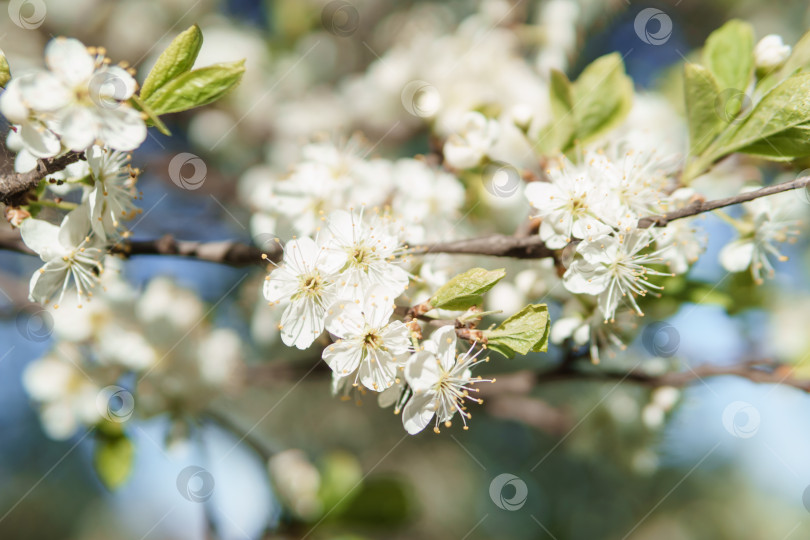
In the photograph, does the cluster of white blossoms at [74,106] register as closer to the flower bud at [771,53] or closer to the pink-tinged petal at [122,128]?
the pink-tinged petal at [122,128]

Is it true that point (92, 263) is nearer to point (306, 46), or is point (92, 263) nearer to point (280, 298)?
point (280, 298)

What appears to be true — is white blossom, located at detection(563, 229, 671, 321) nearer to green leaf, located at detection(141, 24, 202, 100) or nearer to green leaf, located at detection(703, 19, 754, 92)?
green leaf, located at detection(703, 19, 754, 92)

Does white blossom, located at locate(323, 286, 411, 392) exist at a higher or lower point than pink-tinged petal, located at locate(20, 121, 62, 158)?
lower

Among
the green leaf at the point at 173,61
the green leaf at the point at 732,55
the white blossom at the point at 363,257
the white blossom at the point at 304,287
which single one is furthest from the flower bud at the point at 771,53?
the green leaf at the point at 173,61

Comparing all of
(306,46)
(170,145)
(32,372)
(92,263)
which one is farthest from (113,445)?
(306,46)

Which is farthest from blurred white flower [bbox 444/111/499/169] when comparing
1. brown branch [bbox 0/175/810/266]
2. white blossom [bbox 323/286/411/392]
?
white blossom [bbox 323/286/411/392]

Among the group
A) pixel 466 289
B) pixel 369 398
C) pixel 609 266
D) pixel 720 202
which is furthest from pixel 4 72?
pixel 369 398
